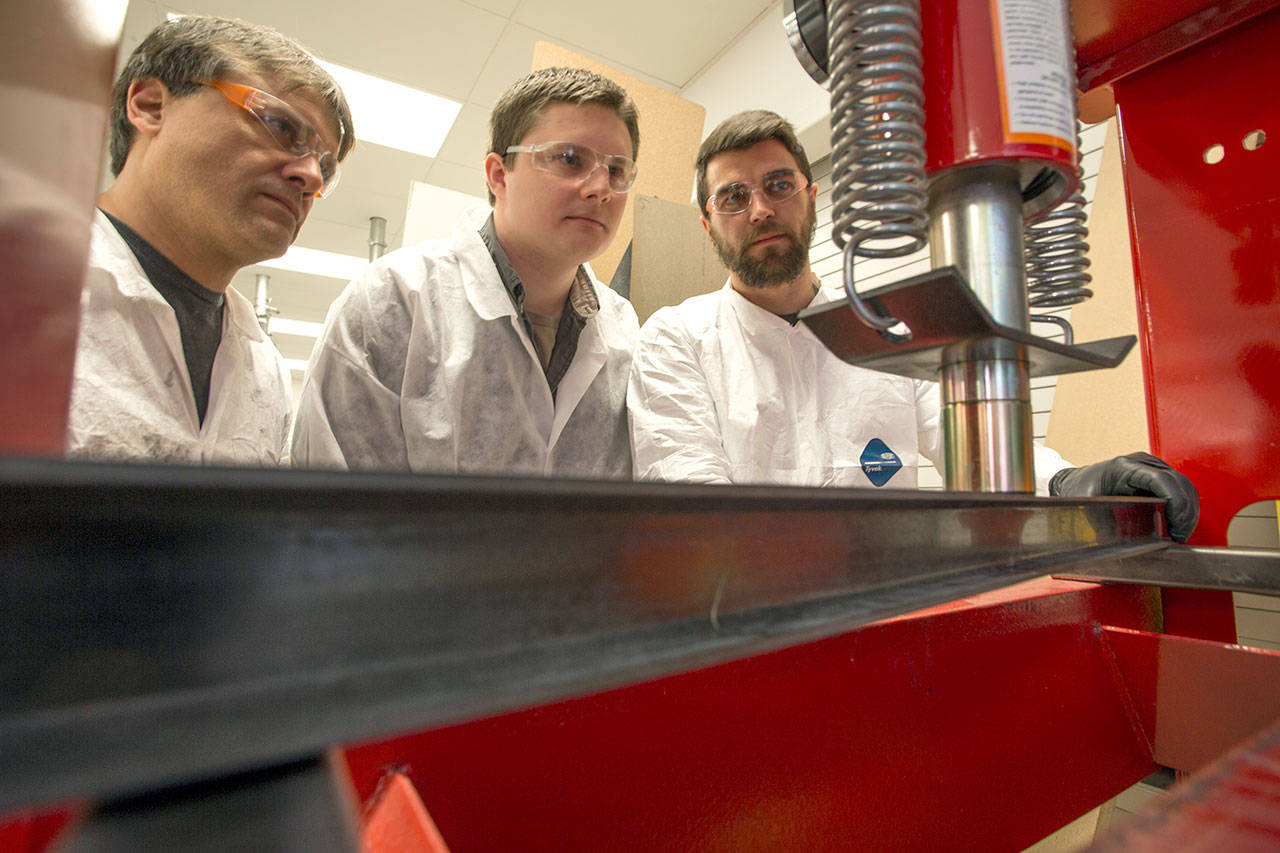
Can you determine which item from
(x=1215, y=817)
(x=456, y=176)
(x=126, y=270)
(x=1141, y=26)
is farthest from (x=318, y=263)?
(x=1215, y=817)

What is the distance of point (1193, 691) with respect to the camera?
0.94 m

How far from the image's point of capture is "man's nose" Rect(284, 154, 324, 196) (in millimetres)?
1619

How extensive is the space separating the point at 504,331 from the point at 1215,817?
1648 mm

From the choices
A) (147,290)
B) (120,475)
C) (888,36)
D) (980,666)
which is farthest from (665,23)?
(120,475)

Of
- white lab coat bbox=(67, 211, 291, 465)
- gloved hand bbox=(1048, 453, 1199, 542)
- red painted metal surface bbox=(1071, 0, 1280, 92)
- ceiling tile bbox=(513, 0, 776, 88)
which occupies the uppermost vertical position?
ceiling tile bbox=(513, 0, 776, 88)

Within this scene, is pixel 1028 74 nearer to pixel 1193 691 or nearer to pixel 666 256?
pixel 1193 691

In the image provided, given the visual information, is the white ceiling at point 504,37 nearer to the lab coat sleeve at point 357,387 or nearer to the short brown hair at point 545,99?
the short brown hair at point 545,99

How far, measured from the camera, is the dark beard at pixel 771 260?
1998mm

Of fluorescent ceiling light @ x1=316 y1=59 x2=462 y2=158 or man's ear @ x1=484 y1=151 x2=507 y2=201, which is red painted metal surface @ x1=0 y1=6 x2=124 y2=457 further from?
fluorescent ceiling light @ x1=316 y1=59 x2=462 y2=158

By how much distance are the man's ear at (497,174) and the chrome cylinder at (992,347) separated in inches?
58.1

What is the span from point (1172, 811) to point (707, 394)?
165 cm

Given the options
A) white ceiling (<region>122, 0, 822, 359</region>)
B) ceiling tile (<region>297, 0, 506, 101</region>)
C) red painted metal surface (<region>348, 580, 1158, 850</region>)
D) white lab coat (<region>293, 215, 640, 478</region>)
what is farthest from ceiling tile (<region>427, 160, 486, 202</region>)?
red painted metal surface (<region>348, 580, 1158, 850</region>)

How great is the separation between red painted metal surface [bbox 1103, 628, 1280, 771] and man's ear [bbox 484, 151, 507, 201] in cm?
182

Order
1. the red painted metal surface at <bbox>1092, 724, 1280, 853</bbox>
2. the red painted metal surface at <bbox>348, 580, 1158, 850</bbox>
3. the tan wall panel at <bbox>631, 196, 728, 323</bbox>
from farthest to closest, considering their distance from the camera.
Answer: the tan wall panel at <bbox>631, 196, 728, 323</bbox>, the red painted metal surface at <bbox>348, 580, 1158, 850</bbox>, the red painted metal surface at <bbox>1092, 724, 1280, 853</bbox>
